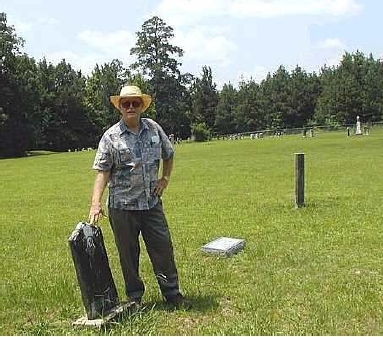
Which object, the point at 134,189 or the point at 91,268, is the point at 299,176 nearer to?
the point at 134,189

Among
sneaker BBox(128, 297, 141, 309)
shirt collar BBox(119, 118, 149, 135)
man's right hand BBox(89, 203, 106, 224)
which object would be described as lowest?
sneaker BBox(128, 297, 141, 309)

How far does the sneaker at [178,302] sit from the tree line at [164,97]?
60576 millimetres

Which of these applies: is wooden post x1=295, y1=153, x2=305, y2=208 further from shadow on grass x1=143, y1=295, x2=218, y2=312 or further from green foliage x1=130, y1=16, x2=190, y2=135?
green foliage x1=130, y1=16, x2=190, y2=135

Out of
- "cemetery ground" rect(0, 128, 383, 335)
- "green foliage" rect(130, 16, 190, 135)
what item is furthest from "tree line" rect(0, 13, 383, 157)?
"cemetery ground" rect(0, 128, 383, 335)

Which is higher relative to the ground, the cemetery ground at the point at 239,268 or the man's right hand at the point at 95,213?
the man's right hand at the point at 95,213

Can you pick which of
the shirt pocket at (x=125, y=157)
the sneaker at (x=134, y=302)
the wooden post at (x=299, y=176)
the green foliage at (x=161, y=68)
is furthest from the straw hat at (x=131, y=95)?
the green foliage at (x=161, y=68)

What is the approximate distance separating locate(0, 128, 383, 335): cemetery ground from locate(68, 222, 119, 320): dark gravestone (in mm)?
252

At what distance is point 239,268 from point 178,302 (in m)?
1.87

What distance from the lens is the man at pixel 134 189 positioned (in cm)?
648

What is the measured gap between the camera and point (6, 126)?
225 feet

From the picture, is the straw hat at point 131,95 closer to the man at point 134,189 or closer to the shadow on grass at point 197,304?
the man at point 134,189

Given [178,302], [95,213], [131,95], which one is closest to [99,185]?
[95,213]

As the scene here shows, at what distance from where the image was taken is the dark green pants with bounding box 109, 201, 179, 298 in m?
6.58

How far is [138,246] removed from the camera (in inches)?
265
